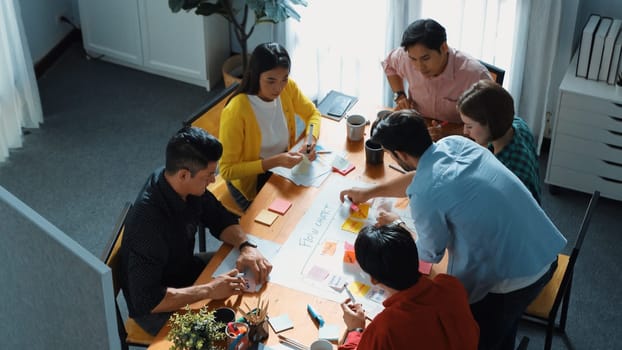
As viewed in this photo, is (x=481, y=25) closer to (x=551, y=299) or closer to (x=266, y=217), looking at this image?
(x=551, y=299)

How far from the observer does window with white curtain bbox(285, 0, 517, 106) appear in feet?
13.7

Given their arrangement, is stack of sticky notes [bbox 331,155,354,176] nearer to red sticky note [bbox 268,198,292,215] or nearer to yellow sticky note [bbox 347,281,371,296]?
red sticky note [bbox 268,198,292,215]

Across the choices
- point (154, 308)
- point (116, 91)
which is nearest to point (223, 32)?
point (116, 91)

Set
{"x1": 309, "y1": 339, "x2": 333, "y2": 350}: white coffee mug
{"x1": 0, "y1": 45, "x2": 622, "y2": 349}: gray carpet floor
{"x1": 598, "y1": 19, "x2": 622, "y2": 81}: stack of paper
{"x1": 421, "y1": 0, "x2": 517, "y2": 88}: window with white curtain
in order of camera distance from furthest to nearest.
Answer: {"x1": 421, "y1": 0, "x2": 517, "y2": 88}: window with white curtain, {"x1": 598, "y1": 19, "x2": 622, "y2": 81}: stack of paper, {"x1": 0, "y1": 45, "x2": 622, "y2": 349}: gray carpet floor, {"x1": 309, "y1": 339, "x2": 333, "y2": 350}: white coffee mug

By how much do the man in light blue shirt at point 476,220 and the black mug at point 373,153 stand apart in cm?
57

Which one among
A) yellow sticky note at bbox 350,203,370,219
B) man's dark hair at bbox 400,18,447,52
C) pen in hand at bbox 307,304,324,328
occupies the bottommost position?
pen in hand at bbox 307,304,324,328

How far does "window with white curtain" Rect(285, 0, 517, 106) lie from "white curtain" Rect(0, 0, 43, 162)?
1632 mm

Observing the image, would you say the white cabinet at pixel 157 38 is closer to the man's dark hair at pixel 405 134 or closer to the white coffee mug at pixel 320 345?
the man's dark hair at pixel 405 134

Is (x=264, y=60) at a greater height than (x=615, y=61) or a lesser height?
greater

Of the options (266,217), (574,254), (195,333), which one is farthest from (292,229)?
(574,254)

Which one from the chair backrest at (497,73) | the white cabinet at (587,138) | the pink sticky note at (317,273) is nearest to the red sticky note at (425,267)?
the pink sticky note at (317,273)

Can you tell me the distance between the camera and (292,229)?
8.49 feet

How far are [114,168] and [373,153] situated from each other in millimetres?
1973

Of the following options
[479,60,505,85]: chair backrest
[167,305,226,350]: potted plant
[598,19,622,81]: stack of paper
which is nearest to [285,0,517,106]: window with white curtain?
[598,19,622,81]: stack of paper
